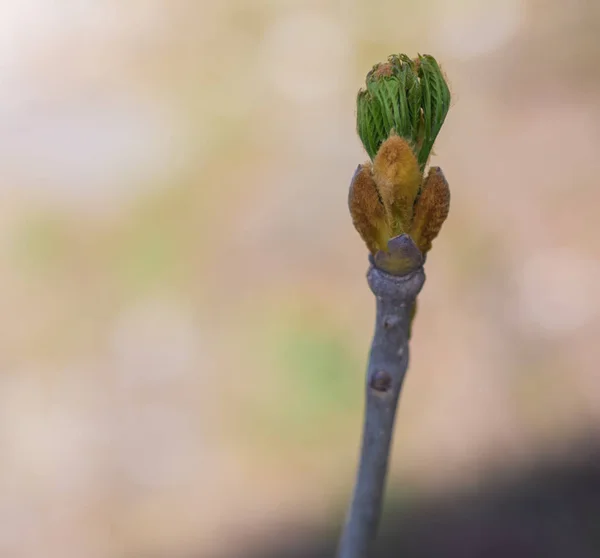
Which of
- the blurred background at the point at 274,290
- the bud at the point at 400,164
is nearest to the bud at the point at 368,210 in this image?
the bud at the point at 400,164

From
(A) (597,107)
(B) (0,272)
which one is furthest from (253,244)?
(A) (597,107)

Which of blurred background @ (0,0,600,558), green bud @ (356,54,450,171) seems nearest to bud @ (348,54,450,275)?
green bud @ (356,54,450,171)

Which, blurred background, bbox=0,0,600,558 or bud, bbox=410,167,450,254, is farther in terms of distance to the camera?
blurred background, bbox=0,0,600,558

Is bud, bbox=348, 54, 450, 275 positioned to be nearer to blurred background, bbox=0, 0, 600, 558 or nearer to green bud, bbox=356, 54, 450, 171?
green bud, bbox=356, 54, 450, 171

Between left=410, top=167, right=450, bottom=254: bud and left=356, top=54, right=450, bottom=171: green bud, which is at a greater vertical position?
left=356, top=54, right=450, bottom=171: green bud

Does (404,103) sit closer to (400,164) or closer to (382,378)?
(400,164)

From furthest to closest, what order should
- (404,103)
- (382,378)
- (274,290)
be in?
1. (274,290)
2. (382,378)
3. (404,103)

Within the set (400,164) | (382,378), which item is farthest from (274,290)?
(400,164)
